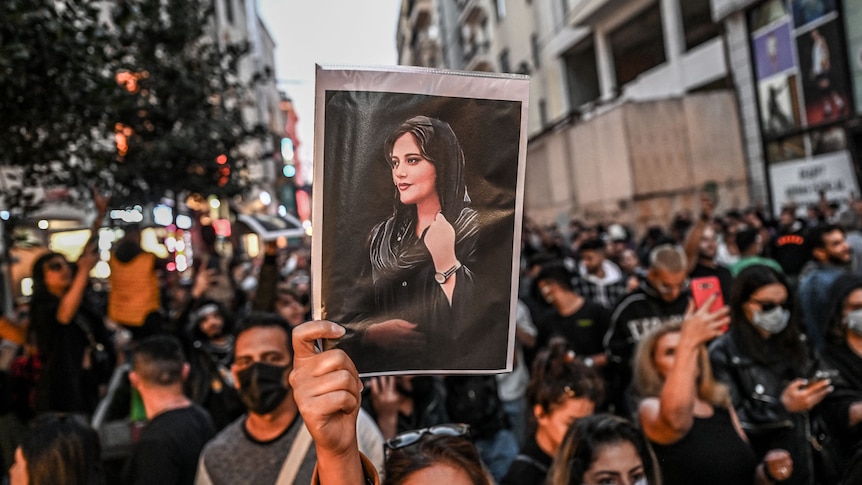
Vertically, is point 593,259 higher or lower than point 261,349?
higher

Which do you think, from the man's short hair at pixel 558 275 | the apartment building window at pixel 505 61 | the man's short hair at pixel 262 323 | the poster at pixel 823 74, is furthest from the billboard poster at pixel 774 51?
the apartment building window at pixel 505 61

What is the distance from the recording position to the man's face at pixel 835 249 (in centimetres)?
612

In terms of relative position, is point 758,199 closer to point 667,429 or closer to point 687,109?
point 687,109

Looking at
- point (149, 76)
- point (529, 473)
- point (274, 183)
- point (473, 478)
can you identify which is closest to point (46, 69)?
point (529, 473)

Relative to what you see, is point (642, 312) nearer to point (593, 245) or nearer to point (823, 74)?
point (593, 245)

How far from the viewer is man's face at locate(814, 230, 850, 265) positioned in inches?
241

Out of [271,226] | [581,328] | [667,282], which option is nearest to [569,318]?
[581,328]

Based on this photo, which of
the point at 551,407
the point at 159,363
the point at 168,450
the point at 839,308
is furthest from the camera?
the point at 839,308

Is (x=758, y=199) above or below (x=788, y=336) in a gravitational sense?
above

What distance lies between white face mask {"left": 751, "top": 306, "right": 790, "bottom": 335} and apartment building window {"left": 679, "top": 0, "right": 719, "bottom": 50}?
59.7 feet

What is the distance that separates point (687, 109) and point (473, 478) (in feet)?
63.3

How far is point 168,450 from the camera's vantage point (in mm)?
3334

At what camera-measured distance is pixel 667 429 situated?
330cm

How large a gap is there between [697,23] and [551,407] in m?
20.3
